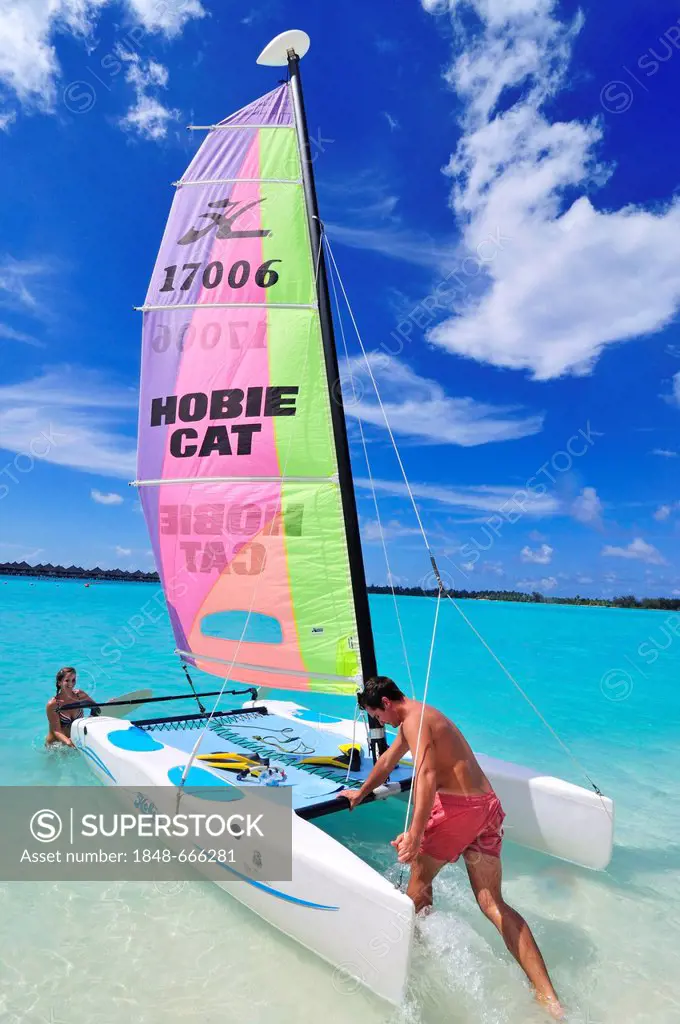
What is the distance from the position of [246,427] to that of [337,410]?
0.86 meters

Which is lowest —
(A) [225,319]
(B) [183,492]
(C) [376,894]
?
(C) [376,894]

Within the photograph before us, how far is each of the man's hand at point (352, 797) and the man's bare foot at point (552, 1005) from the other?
1286mm

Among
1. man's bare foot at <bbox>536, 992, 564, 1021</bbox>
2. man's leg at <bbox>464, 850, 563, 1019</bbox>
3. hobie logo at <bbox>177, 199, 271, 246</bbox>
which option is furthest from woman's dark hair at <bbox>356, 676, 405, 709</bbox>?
hobie logo at <bbox>177, 199, 271, 246</bbox>

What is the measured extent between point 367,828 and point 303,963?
61.2 inches

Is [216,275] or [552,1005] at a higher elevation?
[216,275]

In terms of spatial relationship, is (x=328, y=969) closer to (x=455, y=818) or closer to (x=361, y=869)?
(x=361, y=869)

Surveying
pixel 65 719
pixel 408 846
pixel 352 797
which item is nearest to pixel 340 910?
pixel 408 846

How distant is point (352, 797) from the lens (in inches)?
142

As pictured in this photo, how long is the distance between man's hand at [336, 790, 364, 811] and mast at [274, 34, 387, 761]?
2.08 ft

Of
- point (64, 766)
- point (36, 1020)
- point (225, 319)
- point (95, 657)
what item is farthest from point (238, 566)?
point (95, 657)

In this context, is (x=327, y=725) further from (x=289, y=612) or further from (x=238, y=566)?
(x=238, y=566)

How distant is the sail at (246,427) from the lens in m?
4.85

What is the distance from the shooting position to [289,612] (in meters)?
4.95

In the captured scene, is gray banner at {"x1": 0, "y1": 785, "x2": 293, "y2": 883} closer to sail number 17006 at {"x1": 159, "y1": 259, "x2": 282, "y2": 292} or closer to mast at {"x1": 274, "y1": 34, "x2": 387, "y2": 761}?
mast at {"x1": 274, "y1": 34, "x2": 387, "y2": 761}
